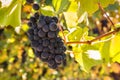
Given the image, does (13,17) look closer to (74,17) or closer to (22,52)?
(74,17)

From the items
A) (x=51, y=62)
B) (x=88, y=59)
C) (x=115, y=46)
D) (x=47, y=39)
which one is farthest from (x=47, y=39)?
(x=115, y=46)

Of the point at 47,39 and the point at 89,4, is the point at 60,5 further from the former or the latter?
the point at 47,39

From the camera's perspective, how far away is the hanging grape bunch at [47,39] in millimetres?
1399

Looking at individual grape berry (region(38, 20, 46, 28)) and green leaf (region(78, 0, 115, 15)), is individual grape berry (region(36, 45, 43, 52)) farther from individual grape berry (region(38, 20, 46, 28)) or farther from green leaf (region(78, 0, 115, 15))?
green leaf (region(78, 0, 115, 15))

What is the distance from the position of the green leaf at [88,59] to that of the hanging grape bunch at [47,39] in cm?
14

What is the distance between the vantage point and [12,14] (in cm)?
129

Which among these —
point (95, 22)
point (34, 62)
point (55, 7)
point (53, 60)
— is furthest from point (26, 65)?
point (55, 7)

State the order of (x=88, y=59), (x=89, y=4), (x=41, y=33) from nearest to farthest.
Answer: (x=89, y=4) < (x=88, y=59) < (x=41, y=33)

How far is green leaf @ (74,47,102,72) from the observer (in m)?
1.29

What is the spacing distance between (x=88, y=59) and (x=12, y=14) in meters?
0.34

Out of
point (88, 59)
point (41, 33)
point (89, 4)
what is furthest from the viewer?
point (41, 33)

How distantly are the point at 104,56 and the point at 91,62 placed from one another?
80 millimetres

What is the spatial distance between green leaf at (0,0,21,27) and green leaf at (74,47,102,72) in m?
0.28

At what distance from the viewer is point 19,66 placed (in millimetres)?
3871
